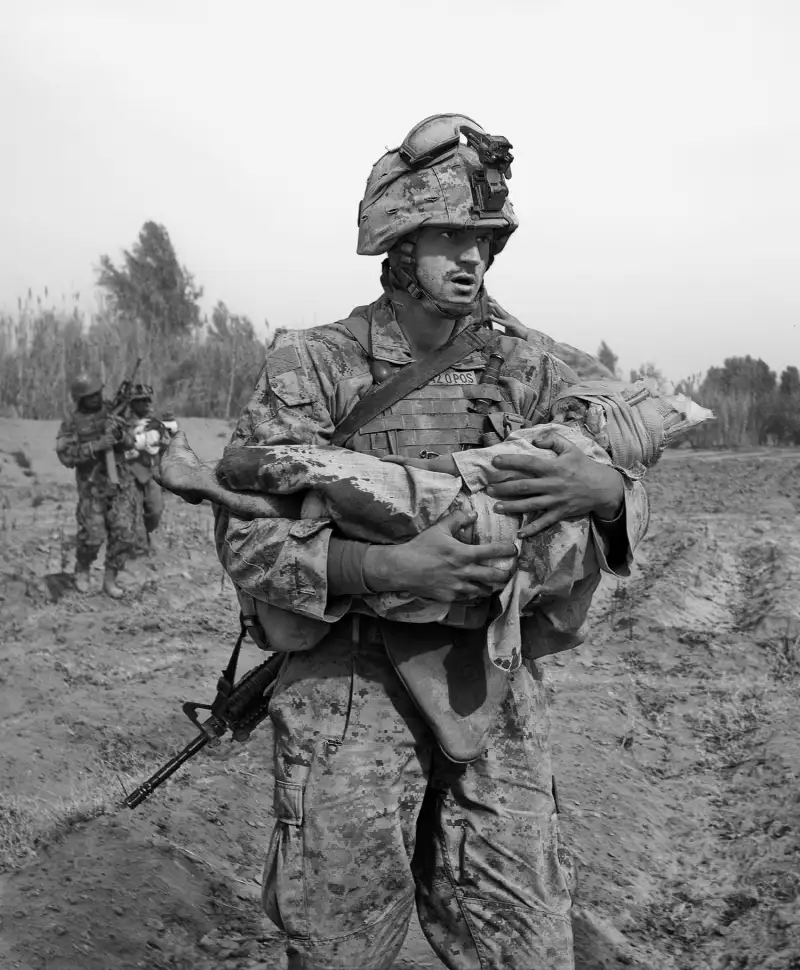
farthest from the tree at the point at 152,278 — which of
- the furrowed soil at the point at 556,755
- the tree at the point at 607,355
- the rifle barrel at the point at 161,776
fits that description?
the rifle barrel at the point at 161,776

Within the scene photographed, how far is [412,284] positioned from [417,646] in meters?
0.82

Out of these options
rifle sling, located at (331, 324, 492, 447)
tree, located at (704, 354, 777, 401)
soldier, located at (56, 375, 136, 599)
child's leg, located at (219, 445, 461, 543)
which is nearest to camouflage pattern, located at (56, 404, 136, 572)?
soldier, located at (56, 375, 136, 599)

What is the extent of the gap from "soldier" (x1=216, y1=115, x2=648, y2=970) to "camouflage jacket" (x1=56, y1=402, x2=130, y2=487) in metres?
7.65

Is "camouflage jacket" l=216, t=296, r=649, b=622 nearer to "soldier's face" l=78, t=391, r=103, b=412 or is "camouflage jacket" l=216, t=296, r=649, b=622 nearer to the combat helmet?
the combat helmet

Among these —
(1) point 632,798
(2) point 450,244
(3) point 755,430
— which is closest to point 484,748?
(2) point 450,244

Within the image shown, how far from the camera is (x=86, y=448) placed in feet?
32.2

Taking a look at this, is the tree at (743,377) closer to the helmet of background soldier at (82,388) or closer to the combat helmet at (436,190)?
the helmet of background soldier at (82,388)

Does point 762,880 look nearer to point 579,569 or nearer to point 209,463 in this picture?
point 579,569

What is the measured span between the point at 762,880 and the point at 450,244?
10.7ft

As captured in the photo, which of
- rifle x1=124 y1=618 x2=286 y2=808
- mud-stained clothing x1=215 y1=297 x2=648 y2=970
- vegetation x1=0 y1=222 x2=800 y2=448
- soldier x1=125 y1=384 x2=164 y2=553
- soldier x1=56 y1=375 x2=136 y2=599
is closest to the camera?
mud-stained clothing x1=215 y1=297 x2=648 y2=970

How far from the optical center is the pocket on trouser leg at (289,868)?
7.84 feet

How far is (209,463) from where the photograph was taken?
248cm

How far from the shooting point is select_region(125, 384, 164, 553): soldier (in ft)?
33.3

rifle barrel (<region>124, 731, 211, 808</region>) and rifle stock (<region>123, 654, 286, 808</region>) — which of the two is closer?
rifle stock (<region>123, 654, 286, 808</region>)
